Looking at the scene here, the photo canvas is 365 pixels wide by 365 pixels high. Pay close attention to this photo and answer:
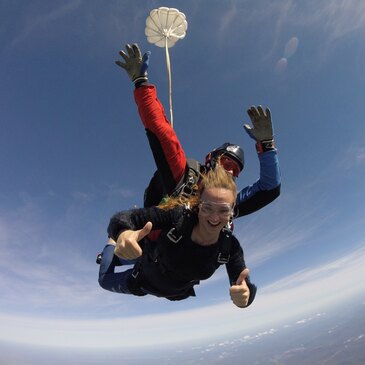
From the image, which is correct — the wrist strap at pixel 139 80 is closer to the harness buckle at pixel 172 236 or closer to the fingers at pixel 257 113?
the fingers at pixel 257 113

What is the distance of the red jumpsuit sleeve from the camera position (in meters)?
3.06

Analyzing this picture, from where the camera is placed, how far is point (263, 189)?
3355 mm

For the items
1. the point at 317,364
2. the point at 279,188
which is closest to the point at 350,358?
the point at 317,364

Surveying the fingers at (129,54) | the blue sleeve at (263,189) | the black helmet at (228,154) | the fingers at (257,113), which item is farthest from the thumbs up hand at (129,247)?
the fingers at (129,54)

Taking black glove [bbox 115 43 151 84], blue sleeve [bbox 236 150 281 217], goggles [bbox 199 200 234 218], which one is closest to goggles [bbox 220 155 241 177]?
blue sleeve [bbox 236 150 281 217]

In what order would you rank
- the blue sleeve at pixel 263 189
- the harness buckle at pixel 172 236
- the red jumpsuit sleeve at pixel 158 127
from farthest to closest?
the blue sleeve at pixel 263 189, the red jumpsuit sleeve at pixel 158 127, the harness buckle at pixel 172 236

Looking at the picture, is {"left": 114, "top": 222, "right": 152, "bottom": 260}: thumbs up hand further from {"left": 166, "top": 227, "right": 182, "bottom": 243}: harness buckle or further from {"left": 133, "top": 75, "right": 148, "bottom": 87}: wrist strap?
{"left": 133, "top": 75, "right": 148, "bottom": 87}: wrist strap

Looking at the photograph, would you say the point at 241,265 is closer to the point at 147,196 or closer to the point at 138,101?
the point at 147,196

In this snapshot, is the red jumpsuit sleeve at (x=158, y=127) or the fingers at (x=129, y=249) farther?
the red jumpsuit sleeve at (x=158, y=127)

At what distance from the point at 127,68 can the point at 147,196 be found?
1.57 metres

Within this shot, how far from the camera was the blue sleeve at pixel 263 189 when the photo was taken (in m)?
3.22

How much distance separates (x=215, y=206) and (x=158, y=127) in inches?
50.5

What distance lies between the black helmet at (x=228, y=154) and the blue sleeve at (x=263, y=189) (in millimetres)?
273

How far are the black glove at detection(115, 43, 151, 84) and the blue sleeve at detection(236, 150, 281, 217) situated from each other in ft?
5.41
